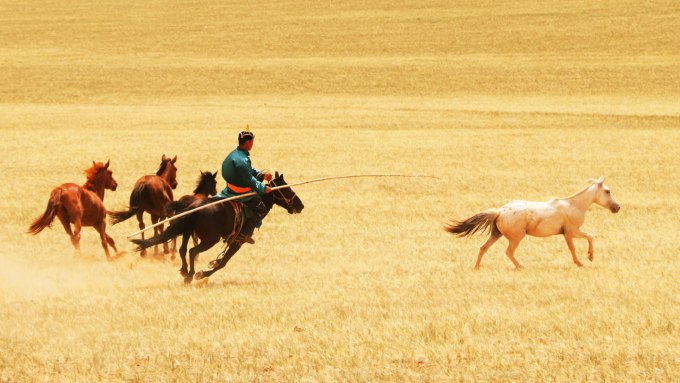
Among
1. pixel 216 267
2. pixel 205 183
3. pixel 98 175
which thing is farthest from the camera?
pixel 98 175

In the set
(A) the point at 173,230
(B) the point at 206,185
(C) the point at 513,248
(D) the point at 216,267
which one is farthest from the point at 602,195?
(A) the point at 173,230

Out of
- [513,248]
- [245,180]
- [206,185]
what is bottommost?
[513,248]

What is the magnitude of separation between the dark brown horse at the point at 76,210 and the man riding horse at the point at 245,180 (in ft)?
11.3

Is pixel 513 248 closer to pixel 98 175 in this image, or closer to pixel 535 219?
pixel 535 219

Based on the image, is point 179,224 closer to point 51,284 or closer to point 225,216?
point 225,216

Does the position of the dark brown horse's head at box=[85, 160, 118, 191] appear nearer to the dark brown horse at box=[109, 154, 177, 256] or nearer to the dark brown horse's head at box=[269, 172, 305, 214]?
the dark brown horse at box=[109, 154, 177, 256]

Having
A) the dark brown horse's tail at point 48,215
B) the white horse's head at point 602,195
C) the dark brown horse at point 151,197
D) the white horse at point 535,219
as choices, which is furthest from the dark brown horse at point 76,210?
the white horse's head at point 602,195

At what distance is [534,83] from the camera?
52906 millimetres

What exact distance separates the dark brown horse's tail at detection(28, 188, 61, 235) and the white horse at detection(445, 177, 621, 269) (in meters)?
5.90

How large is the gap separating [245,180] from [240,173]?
0.35ft

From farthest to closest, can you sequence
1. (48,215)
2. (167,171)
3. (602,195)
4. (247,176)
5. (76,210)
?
1. (167,171)
2. (76,210)
3. (48,215)
4. (602,195)
5. (247,176)

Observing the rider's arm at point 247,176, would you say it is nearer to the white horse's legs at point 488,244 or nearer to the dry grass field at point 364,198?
the dry grass field at point 364,198

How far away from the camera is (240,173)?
12.5 meters

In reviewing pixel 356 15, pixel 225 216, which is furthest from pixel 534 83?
pixel 225 216
